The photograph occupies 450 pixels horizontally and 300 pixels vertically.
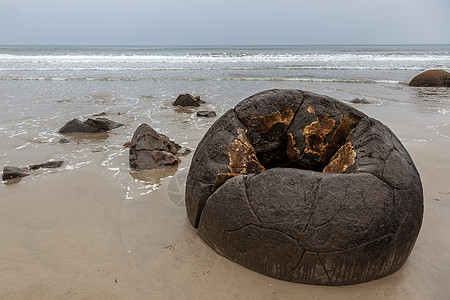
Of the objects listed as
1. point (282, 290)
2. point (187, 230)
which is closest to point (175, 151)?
point (187, 230)

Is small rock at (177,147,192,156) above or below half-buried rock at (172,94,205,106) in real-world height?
below

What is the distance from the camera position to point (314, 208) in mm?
2346

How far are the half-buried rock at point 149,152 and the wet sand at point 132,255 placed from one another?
0.80m

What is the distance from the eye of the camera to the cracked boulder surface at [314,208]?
2324 mm

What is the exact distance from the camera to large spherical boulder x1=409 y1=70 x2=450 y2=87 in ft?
47.0

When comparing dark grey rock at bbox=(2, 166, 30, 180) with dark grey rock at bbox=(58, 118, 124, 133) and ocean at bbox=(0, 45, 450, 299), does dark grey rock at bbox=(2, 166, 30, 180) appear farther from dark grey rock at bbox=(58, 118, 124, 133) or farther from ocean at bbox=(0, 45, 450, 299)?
dark grey rock at bbox=(58, 118, 124, 133)

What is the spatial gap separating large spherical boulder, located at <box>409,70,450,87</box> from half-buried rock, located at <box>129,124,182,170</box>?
13608 mm

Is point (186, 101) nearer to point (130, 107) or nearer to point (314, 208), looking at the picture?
point (130, 107)

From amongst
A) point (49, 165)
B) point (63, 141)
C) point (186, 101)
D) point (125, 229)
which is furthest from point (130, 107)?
point (125, 229)

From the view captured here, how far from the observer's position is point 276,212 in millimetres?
2418

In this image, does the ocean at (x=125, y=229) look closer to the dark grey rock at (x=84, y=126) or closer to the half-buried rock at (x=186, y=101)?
the dark grey rock at (x=84, y=126)

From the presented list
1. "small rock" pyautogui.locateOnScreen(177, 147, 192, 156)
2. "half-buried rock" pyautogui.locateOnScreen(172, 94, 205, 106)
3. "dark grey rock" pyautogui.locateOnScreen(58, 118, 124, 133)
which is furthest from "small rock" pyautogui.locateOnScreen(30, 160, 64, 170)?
"half-buried rock" pyautogui.locateOnScreen(172, 94, 205, 106)

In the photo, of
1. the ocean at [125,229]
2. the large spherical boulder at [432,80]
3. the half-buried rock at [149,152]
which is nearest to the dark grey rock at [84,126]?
the ocean at [125,229]

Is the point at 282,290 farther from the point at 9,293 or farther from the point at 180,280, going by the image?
the point at 9,293
